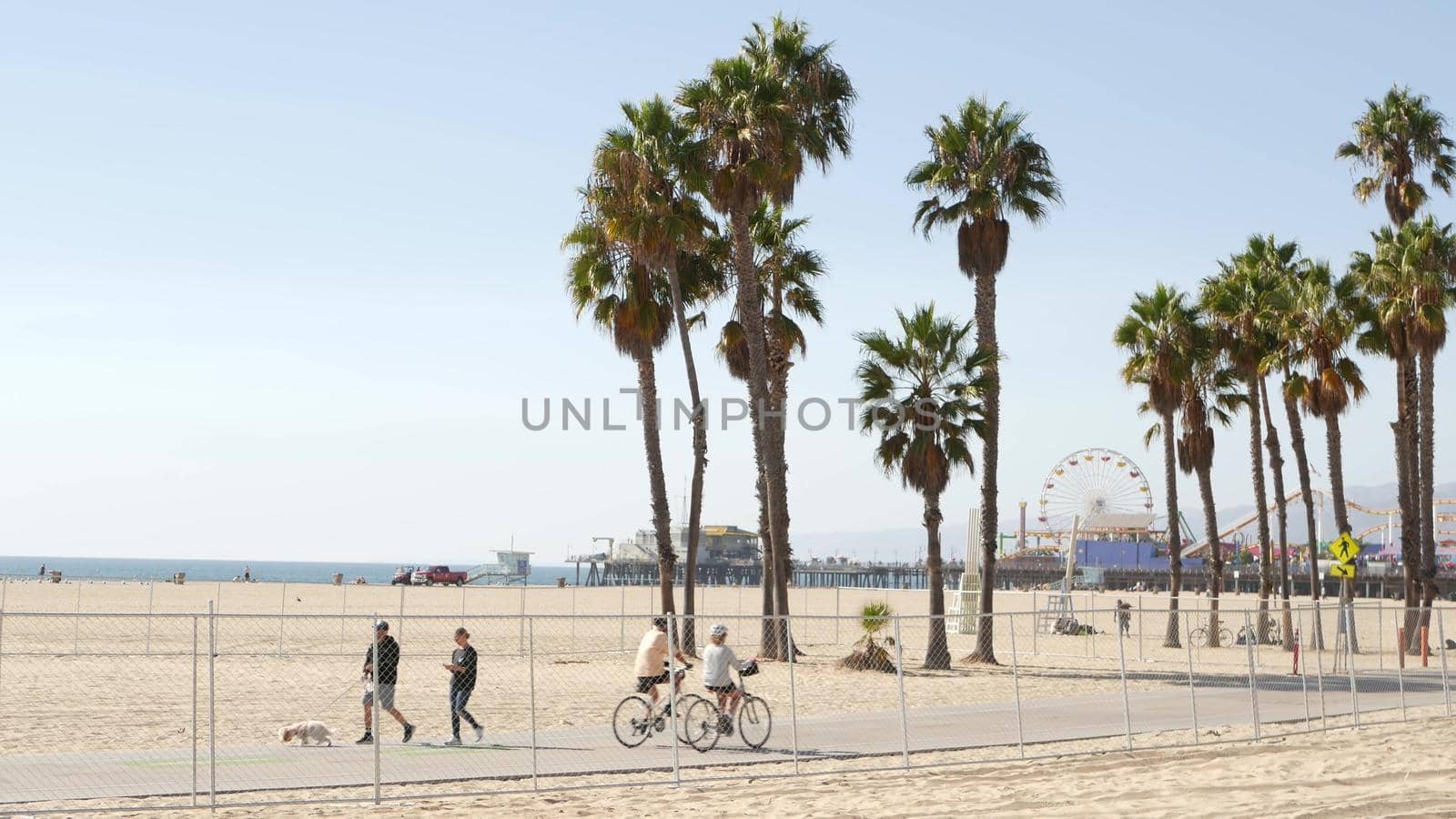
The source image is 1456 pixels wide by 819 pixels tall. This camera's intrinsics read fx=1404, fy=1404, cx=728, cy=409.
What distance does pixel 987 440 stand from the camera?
102 feet

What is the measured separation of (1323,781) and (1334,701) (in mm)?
9615

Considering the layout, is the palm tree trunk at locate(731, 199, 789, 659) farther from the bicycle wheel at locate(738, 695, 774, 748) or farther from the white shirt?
the white shirt

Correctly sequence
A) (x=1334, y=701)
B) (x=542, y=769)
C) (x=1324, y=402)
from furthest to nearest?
1. (x=1324, y=402)
2. (x=1334, y=701)
3. (x=542, y=769)

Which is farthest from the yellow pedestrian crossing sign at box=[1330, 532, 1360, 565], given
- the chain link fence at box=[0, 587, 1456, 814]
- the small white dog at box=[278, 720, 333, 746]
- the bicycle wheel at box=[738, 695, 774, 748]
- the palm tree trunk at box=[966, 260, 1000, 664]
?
the small white dog at box=[278, 720, 333, 746]

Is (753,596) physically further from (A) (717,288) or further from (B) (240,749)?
(B) (240,749)

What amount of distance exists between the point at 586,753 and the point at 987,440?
17.4 meters

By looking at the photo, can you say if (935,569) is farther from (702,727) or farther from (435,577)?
(435,577)

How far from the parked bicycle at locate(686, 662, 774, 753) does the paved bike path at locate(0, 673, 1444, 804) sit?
0.17m

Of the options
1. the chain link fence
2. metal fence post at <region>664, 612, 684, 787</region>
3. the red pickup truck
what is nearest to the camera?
metal fence post at <region>664, 612, 684, 787</region>

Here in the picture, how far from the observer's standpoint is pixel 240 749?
51.5 ft

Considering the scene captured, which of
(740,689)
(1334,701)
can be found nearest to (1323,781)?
(740,689)

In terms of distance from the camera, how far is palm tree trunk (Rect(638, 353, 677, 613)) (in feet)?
108

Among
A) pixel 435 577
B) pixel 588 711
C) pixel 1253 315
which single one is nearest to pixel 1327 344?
pixel 1253 315

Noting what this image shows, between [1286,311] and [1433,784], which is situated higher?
[1286,311]
